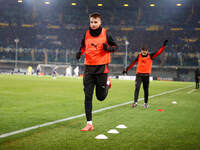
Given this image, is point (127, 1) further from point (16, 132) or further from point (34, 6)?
point (16, 132)

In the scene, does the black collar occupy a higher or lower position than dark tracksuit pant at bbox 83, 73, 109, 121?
higher

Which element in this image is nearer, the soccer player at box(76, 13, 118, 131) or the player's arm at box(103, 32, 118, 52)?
the player's arm at box(103, 32, 118, 52)

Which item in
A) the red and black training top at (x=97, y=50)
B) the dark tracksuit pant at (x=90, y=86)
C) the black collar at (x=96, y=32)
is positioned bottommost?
the dark tracksuit pant at (x=90, y=86)

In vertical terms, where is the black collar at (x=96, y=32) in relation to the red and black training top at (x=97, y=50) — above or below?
above

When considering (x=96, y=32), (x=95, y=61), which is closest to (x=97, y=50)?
(x=95, y=61)

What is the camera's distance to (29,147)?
4191 millimetres

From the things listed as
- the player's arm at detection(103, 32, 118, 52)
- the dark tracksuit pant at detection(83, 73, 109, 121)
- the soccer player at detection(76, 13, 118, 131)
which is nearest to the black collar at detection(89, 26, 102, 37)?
the soccer player at detection(76, 13, 118, 131)

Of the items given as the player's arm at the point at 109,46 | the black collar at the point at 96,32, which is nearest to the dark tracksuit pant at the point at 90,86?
the player's arm at the point at 109,46

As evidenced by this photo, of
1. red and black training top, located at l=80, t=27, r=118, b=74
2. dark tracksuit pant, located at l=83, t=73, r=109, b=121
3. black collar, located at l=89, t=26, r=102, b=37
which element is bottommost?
dark tracksuit pant, located at l=83, t=73, r=109, b=121

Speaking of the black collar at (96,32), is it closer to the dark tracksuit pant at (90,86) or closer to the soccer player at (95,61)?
the soccer player at (95,61)

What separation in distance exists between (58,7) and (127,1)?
16.6 meters

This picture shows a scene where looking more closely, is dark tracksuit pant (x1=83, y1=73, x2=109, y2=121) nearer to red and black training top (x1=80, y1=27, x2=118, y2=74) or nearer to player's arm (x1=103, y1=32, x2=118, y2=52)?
red and black training top (x1=80, y1=27, x2=118, y2=74)

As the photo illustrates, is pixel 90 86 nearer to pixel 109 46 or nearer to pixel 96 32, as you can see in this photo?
pixel 109 46

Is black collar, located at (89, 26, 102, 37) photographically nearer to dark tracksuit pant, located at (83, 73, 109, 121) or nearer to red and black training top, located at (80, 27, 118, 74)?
red and black training top, located at (80, 27, 118, 74)
